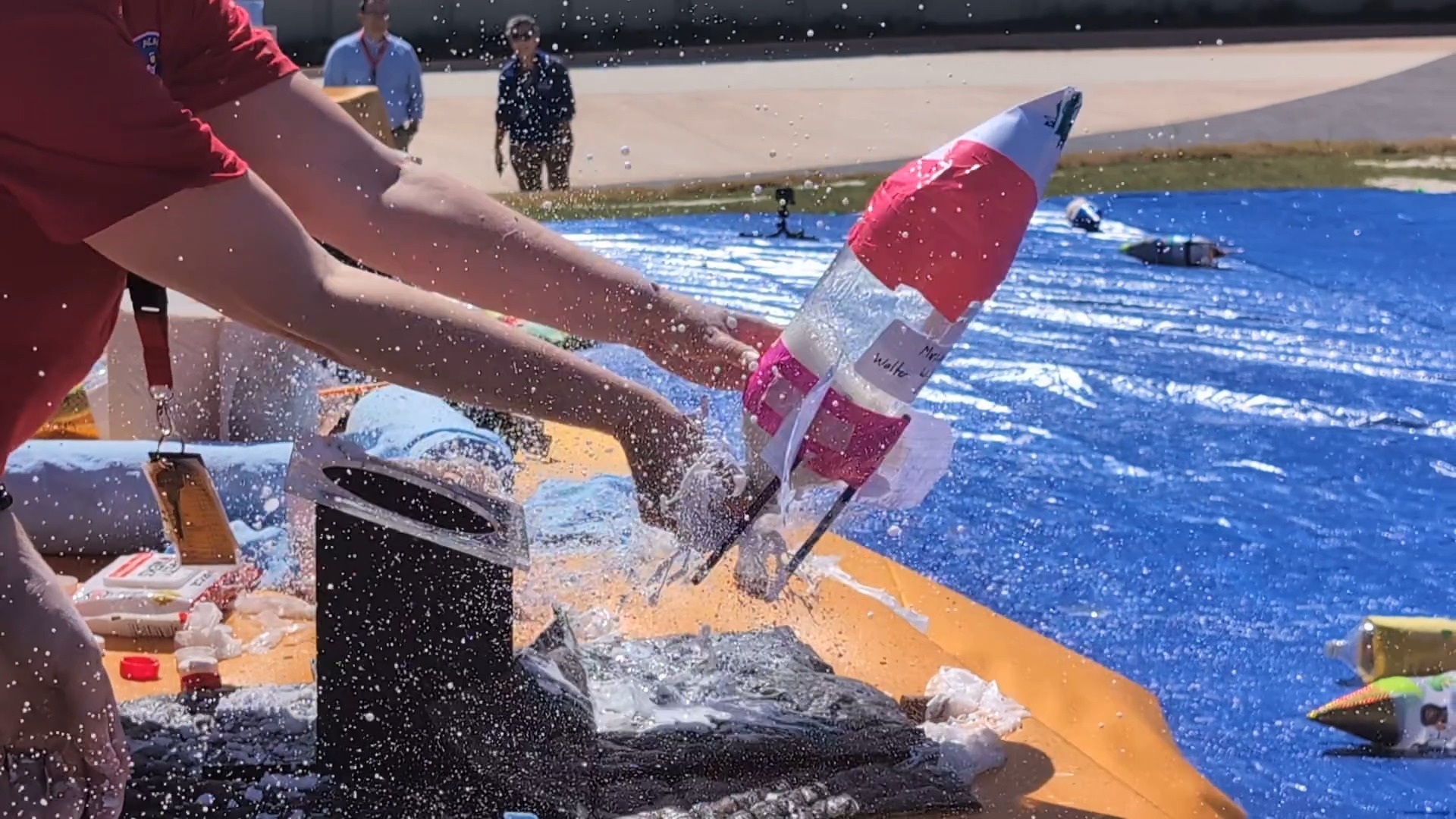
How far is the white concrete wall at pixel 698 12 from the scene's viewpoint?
1366 cm

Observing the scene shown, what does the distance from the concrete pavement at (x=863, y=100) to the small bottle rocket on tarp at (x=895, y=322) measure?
6104mm

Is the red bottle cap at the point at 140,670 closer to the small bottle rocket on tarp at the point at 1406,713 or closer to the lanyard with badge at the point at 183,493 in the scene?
the lanyard with badge at the point at 183,493

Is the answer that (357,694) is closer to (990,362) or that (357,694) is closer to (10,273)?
(10,273)

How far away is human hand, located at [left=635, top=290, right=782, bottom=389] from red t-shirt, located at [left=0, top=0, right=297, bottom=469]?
61cm

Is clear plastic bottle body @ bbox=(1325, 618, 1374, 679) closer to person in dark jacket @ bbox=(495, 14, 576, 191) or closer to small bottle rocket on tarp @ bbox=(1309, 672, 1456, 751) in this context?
small bottle rocket on tarp @ bbox=(1309, 672, 1456, 751)

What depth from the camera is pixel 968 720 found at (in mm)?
2377

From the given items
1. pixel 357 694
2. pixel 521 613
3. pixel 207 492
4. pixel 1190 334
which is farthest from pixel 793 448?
pixel 1190 334

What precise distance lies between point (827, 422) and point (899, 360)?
122mm

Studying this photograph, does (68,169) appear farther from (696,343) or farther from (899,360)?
(899,360)

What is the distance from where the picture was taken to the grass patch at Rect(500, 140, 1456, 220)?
6.84m

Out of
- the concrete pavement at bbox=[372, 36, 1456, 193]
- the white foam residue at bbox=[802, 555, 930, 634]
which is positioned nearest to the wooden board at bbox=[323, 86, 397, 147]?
the white foam residue at bbox=[802, 555, 930, 634]

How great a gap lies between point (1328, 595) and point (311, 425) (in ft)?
6.72

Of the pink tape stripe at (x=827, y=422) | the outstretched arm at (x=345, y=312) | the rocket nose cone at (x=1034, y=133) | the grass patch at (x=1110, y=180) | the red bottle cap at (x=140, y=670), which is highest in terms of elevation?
the rocket nose cone at (x=1034, y=133)

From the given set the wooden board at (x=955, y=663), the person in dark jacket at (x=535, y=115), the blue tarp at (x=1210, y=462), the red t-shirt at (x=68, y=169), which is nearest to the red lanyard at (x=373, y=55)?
the person in dark jacket at (x=535, y=115)
